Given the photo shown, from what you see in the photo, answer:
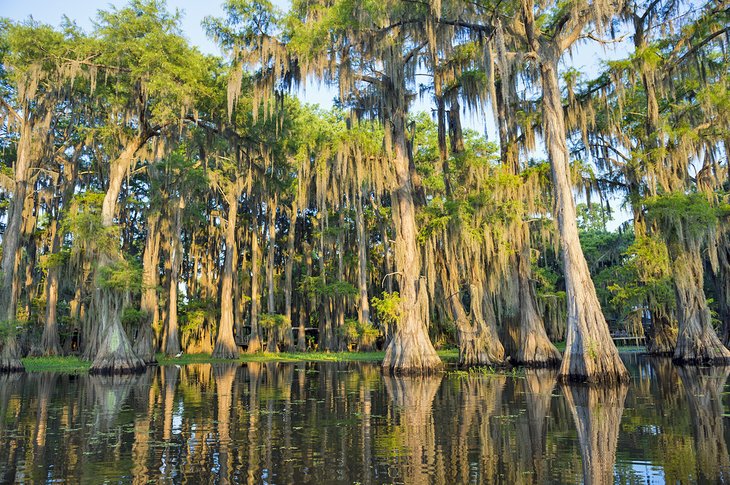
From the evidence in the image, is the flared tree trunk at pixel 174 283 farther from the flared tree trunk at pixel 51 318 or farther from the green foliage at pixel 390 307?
the green foliage at pixel 390 307

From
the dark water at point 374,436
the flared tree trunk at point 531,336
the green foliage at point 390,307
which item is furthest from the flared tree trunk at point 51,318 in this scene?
the flared tree trunk at point 531,336

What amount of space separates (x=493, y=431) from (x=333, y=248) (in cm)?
3706

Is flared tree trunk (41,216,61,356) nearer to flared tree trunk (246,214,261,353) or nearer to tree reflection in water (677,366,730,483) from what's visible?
flared tree trunk (246,214,261,353)

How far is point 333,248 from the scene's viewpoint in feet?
148

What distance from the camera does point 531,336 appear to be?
2358 cm

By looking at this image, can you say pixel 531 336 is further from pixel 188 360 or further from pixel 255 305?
pixel 255 305

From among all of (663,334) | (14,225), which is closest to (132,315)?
(14,225)

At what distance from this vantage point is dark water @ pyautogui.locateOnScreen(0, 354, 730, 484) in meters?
5.95

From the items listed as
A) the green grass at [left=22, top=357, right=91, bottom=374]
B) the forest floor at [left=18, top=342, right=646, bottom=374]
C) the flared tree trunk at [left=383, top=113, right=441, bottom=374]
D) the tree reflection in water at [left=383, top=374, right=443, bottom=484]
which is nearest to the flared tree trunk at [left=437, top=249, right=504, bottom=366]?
the flared tree trunk at [left=383, top=113, right=441, bottom=374]

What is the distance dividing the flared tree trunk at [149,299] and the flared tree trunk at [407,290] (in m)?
11.6

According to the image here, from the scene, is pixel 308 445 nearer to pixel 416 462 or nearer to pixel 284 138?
pixel 416 462

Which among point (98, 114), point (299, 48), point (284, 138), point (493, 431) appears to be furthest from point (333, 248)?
point (493, 431)

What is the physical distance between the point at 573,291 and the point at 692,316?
1095 centimetres

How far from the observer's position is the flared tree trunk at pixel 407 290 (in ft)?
68.0
